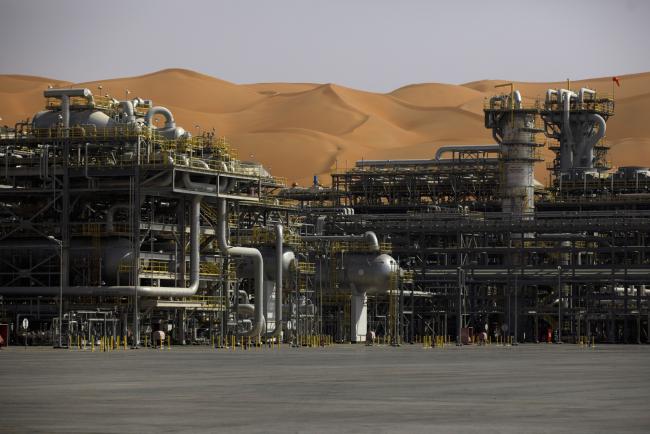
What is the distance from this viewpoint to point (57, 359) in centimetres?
6253

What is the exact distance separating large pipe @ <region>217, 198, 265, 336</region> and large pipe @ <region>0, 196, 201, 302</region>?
1.95 m

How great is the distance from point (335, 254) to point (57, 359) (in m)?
53.8

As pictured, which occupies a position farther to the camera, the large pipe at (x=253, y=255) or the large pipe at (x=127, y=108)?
the large pipe at (x=127, y=108)

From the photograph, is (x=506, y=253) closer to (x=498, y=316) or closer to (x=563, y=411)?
(x=498, y=316)

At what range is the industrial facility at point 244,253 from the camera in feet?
321

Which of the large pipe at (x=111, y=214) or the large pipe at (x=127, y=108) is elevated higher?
the large pipe at (x=127, y=108)

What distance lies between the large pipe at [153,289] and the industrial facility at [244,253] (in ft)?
0.38

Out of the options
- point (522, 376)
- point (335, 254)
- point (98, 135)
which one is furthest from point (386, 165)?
point (522, 376)

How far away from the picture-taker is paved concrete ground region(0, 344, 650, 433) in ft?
89.0

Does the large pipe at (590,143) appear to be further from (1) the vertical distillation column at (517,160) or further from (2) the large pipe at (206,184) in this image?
(2) the large pipe at (206,184)

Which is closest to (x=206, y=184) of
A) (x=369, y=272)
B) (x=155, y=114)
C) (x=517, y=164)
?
(x=155, y=114)

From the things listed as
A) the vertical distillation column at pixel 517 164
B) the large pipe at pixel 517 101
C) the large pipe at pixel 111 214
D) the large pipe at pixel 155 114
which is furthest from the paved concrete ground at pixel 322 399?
the large pipe at pixel 517 101

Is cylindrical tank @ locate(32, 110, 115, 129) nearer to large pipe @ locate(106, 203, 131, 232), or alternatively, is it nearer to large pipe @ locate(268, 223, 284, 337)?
large pipe @ locate(106, 203, 131, 232)

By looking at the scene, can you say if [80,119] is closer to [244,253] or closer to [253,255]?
[244,253]
